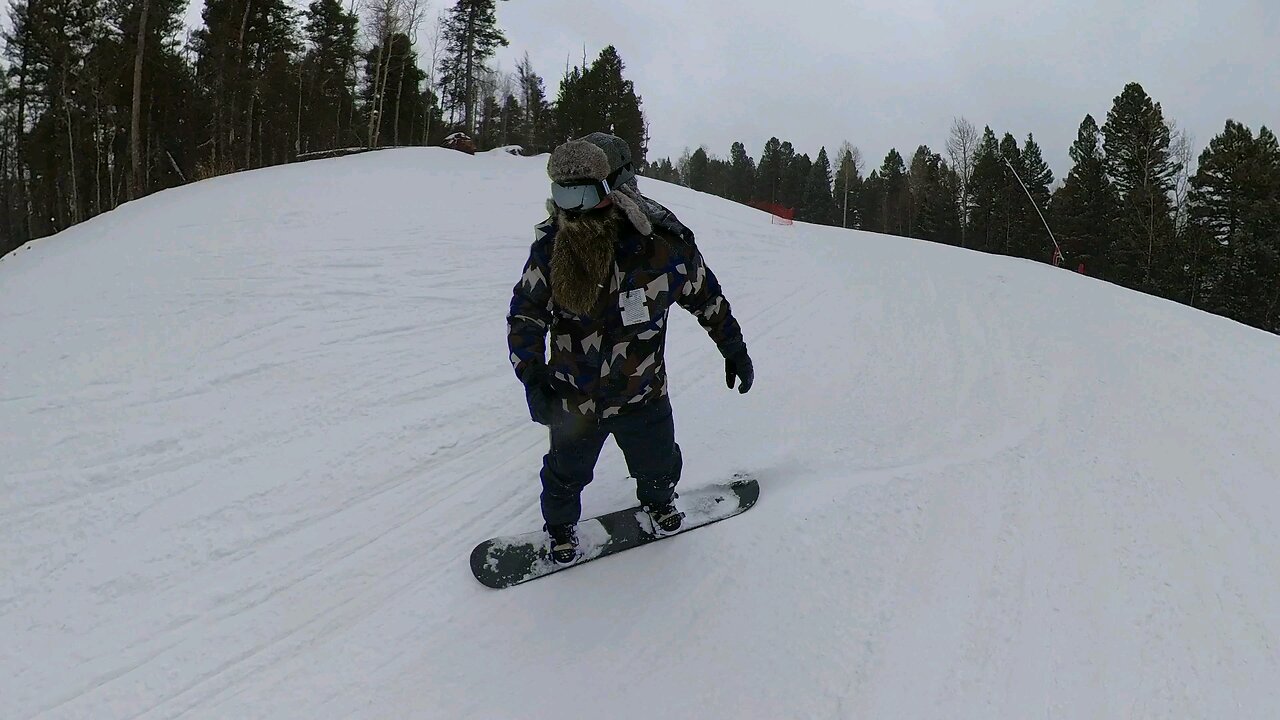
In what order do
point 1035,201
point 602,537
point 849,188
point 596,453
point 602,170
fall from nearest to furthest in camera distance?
point 602,170 → point 596,453 → point 602,537 → point 1035,201 → point 849,188

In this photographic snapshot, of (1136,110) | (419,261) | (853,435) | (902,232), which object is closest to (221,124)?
(419,261)

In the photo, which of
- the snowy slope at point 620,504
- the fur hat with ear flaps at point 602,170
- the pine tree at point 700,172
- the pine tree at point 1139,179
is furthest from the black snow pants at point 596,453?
the pine tree at point 700,172

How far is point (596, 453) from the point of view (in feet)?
8.46

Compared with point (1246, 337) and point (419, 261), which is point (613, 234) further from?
point (1246, 337)

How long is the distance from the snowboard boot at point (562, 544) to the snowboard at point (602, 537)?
0.03 metres

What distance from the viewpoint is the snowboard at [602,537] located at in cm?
266

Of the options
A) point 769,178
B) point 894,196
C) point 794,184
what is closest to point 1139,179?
point 894,196

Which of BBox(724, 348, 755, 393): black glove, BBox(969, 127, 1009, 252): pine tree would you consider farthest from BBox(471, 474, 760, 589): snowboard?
BBox(969, 127, 1009, 252): pine tree

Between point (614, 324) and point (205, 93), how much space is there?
30.9 meters

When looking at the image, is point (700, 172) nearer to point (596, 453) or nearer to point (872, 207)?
point (872, 207)

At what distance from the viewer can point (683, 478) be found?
341 cm

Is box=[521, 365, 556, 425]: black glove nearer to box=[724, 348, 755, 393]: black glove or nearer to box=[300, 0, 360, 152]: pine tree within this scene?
box=[724, 348, 755, 393]: black glove

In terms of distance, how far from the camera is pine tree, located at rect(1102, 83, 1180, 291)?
1152 inches

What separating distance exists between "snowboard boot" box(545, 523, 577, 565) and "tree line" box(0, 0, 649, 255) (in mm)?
19068
